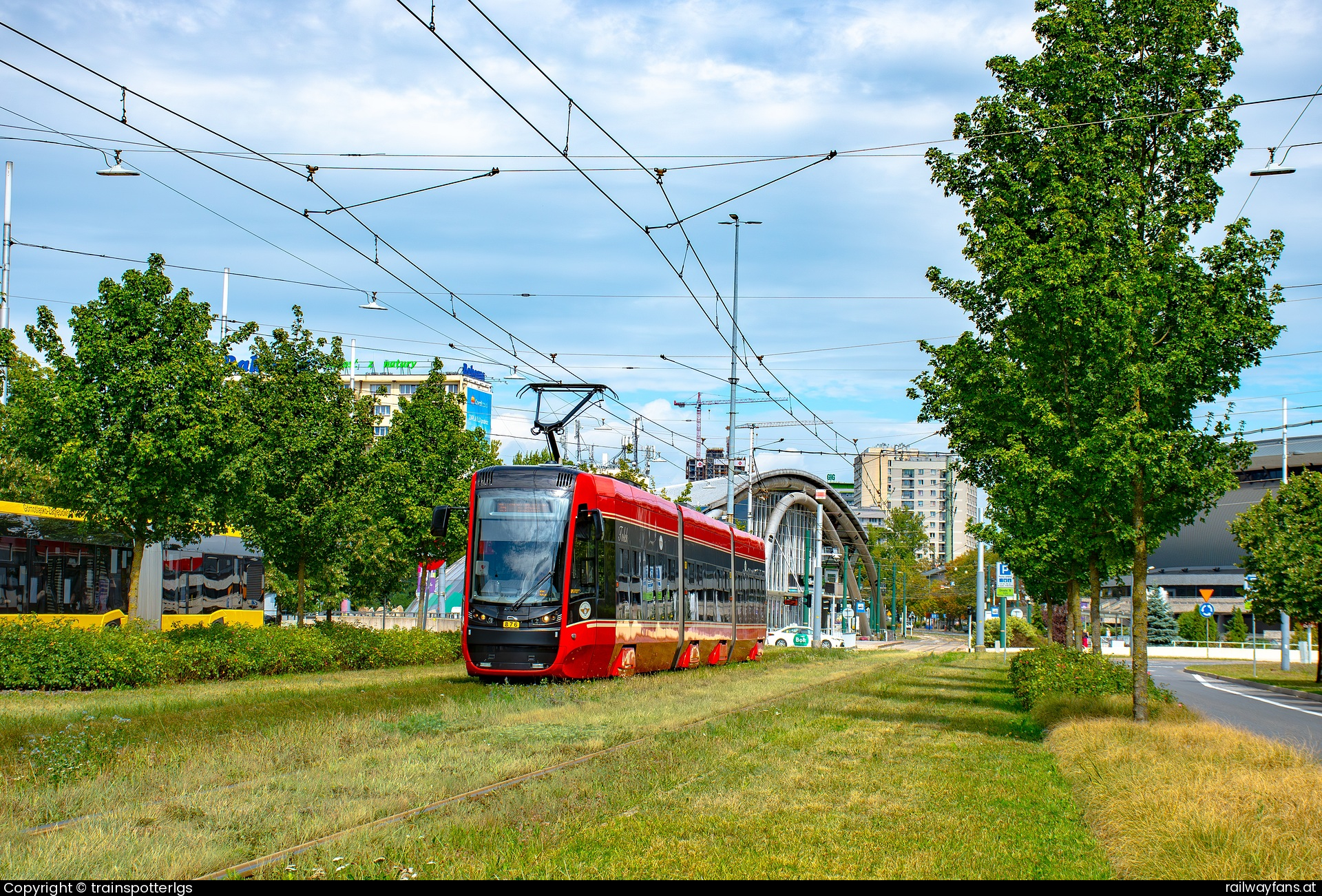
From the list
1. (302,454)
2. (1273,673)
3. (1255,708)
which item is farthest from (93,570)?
(1273,673)

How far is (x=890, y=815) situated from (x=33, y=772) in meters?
6.59

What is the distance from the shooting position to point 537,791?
8.83 m

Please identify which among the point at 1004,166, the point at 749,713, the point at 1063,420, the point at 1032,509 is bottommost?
the point at 749,713

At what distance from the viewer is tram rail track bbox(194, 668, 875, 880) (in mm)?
6285

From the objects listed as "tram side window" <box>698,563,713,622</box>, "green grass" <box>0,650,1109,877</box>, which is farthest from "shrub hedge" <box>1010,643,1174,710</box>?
"tram side window" <box>698,563,713,622</box>

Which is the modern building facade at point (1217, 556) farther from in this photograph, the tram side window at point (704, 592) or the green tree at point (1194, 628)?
the tram side window at point (704, 592)

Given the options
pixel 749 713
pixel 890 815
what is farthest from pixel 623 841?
pixel 749 713

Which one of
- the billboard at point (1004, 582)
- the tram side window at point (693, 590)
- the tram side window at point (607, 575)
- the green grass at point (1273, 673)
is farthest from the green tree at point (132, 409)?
the billboard at point (1004, 582)

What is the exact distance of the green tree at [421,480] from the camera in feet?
101

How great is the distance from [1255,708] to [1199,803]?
19.2 m

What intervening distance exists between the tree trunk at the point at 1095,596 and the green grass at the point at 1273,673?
12.6m

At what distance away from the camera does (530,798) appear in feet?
28.0

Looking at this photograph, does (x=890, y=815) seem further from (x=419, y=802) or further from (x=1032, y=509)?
(x=1032, y=509)

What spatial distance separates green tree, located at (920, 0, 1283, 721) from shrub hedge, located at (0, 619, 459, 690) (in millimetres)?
13690
